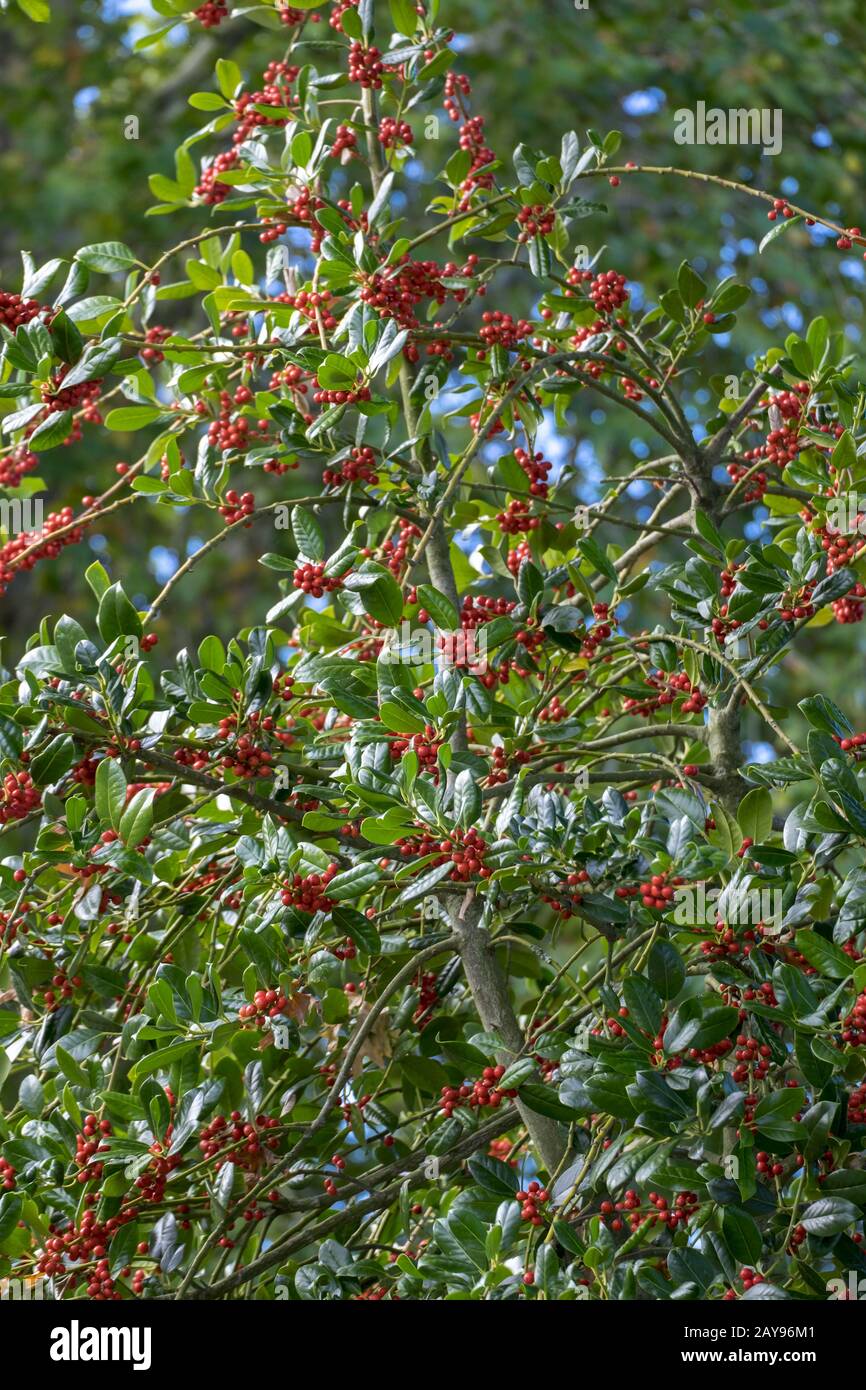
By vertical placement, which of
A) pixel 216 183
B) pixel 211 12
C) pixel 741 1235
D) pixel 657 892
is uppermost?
pixel 211 12

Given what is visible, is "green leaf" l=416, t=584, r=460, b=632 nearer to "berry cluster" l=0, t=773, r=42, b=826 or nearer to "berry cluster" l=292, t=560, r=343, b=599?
"berry cluster" l=292, t=560, r=343, b=599

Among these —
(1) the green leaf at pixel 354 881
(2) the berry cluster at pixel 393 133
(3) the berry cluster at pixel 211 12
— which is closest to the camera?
(1) the green leaf at pixel 354 881

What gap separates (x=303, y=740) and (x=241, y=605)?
163 inches

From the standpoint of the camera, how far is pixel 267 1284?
4.69 feet

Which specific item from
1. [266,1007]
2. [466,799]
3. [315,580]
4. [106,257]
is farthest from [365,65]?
[266,1007]

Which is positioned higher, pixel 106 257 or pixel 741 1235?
pixel 106 257

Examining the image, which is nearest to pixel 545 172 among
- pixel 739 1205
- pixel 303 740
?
pixel 303 740

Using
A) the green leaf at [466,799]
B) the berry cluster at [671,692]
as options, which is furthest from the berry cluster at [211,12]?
the green leaf at [466,799]

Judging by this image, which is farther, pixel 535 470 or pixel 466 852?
pixel 535 470

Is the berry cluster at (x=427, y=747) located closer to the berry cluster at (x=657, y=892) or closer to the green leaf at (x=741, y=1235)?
the berry cluster at (x=657, y=892)

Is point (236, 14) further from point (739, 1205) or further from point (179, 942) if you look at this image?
point (739, 1205)

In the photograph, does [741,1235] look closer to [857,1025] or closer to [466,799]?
[857,1025]

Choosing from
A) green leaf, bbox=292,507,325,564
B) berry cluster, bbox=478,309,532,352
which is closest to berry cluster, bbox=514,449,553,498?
berry cluster, bbox=478,309,532,352

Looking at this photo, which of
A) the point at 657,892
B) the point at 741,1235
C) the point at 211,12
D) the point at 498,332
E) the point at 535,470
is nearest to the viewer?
the point at 741,1235
